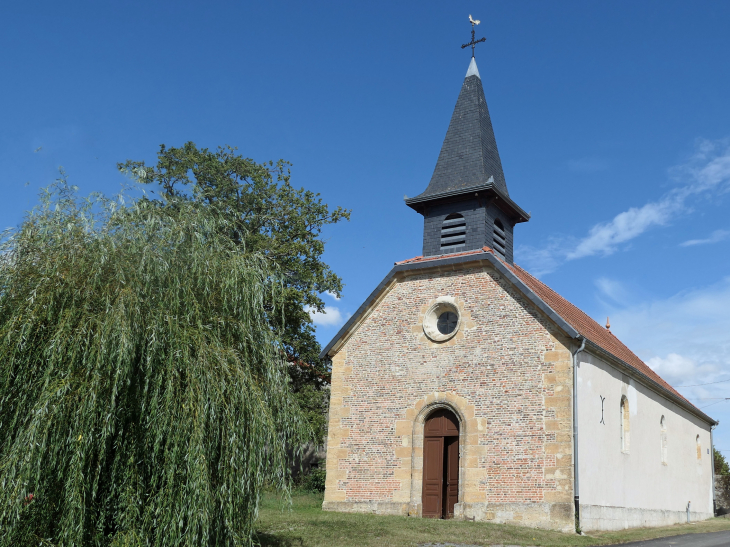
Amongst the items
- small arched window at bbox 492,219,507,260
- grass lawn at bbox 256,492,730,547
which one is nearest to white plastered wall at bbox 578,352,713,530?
grass lawn at bbox 256,492,730,547

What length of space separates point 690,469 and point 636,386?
6.87 metres

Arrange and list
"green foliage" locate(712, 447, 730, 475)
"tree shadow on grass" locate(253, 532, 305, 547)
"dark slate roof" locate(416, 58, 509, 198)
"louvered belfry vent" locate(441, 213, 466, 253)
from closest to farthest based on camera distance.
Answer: "tree shadow on grass" locate(253, 532, 305, 547), "louvered belfry vent" locate(441, 213, 466, 253), "dark slate roof" locate(416, 58, 509, 198), "green foliage" locate(712, 447, 730, 475)

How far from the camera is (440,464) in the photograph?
15.4 meters

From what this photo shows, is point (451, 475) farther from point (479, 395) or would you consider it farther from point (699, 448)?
point (699, 448)

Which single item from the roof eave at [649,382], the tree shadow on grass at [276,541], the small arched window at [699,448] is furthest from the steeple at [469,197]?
the small arched window at [699,448]

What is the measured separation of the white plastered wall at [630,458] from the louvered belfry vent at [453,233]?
175 inches

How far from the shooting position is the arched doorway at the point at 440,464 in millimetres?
15133

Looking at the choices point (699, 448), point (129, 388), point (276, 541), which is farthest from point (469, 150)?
point (699, 448)

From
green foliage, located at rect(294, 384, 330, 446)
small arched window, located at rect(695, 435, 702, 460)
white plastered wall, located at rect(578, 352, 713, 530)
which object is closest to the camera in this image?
white plastered wall, located at rect(578, 352, 713, 530)

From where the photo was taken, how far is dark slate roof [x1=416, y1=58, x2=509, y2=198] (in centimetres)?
1798

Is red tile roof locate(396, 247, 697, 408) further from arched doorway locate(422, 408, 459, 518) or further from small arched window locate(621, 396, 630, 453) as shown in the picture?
arched doorway locate(422, 408, 459, 518)

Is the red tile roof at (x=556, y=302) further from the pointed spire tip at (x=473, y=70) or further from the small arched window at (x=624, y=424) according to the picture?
the pointed spire tip at (x=473, y=70)

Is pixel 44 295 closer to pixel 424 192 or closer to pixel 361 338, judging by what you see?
pixel 361 338

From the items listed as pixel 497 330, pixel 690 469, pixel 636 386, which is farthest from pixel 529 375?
pixel 690 469
